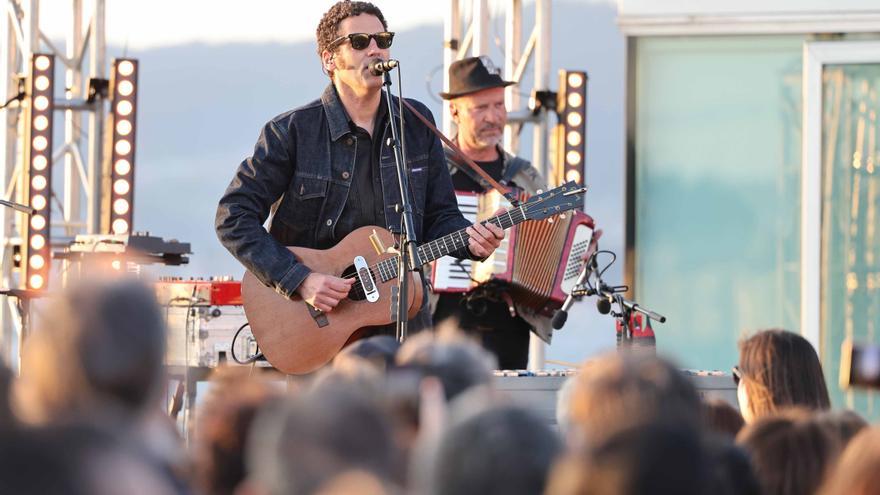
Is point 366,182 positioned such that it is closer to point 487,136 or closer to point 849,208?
point 487,136

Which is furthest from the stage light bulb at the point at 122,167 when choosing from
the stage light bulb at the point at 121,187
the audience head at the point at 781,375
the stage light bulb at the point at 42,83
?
the audience head at the point at 781,375

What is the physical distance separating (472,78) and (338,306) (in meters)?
2.58

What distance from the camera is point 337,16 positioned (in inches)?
233

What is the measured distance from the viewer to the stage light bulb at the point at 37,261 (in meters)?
10.6

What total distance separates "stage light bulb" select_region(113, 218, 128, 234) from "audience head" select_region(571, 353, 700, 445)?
873 cm

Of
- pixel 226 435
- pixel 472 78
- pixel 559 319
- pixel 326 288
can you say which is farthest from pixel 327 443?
pixel 472 78

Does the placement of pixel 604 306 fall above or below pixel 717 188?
below

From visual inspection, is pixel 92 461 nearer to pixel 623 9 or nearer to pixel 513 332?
pixel 513 332

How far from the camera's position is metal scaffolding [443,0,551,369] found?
33.6 ft

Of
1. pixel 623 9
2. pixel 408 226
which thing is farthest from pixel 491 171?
pixel 408 226

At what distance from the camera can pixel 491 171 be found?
25.7 ft

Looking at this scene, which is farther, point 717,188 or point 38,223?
point 38,223

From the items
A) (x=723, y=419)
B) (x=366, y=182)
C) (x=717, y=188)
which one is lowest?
(x=723, y=419)

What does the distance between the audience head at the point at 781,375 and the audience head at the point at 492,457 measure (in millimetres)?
2029
